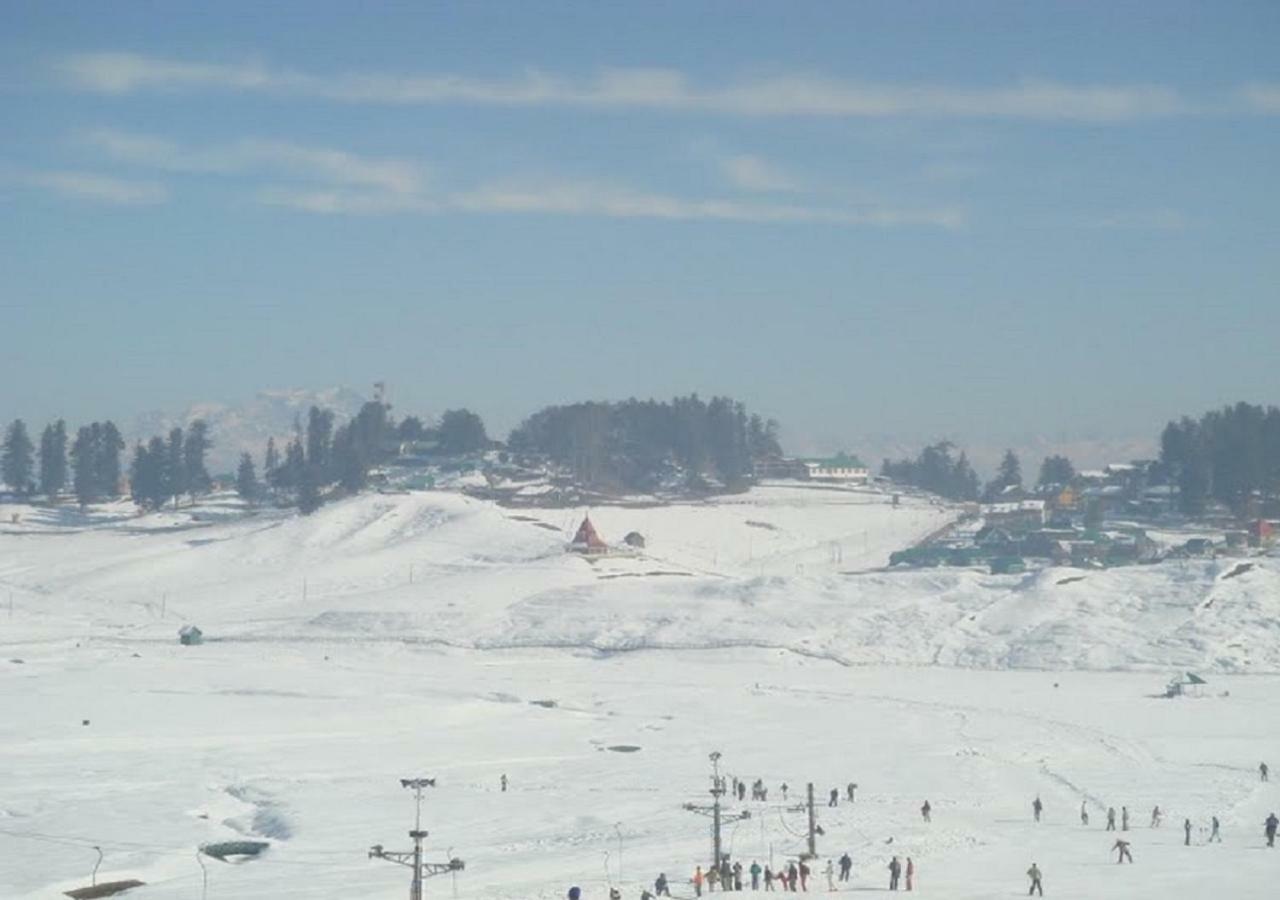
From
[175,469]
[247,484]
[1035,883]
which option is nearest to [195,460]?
Result: [175,469]

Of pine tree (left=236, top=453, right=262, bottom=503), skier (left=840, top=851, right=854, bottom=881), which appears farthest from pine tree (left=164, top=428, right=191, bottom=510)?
skier (left=840, top=851, right=854, bottom=881)

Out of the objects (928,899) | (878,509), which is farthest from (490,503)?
(928,899)

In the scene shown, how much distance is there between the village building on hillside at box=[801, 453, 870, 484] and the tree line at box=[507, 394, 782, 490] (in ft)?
27.0

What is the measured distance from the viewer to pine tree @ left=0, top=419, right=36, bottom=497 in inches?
4803

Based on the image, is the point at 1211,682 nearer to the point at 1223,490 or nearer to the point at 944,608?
the point at 944,608

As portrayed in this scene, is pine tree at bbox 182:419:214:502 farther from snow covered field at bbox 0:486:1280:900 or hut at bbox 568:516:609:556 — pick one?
hut at bbox 568:516:609:556

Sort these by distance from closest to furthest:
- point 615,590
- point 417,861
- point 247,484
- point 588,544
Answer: point 417,861, point 615,590, point 588,544, point 247,484

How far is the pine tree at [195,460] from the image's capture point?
12100 centimetres

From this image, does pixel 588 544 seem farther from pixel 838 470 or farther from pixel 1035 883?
pixel 838 470

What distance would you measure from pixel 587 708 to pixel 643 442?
258ft

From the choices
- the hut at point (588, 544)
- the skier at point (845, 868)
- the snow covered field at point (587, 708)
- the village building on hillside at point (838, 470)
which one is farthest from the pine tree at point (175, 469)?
the skier at point (845, 868)

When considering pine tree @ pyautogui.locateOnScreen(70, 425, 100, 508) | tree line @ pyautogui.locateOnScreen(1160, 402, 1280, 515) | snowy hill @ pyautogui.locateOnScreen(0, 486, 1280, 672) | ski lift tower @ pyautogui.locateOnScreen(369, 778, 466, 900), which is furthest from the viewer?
pine tree @ pyautogui.locateOnScreen(70, 425, 100, 508)

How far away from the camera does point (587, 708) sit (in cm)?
5303

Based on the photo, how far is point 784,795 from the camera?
124ft
